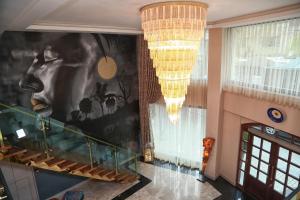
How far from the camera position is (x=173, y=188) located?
668 cm

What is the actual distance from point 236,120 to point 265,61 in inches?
70.5

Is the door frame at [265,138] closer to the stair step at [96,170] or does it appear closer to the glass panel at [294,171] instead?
the glass panel at [294,171]

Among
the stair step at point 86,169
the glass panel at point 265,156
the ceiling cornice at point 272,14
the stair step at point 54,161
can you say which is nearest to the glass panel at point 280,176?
the glass panel at point 265,156

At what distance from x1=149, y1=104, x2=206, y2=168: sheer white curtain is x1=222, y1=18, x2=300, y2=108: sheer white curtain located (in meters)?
1.63

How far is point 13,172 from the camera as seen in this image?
546 cm

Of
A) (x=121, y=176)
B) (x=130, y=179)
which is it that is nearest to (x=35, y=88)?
(x=121, y=176)

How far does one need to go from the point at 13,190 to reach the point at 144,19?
5.45 meters

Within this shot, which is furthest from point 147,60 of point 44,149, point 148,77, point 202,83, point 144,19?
point 144,19

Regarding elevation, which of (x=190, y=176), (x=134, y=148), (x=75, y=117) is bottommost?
(x=190, y=176)

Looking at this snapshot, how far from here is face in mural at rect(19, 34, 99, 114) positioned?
5.47 metres

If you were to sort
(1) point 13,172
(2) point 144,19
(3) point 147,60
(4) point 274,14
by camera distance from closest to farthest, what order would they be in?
(2) point 144,19, (4) point 274,14, (1) point 13,172, (3) point 147,60

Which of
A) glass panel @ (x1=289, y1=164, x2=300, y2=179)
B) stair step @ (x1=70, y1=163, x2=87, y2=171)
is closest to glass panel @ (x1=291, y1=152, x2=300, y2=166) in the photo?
glass panel @ (x1=289, y1=164, x2=300, y2=179)

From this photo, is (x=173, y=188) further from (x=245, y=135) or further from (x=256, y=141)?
(x=256, y=141)

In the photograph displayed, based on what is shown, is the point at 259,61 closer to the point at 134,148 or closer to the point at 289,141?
the point at 289,141
